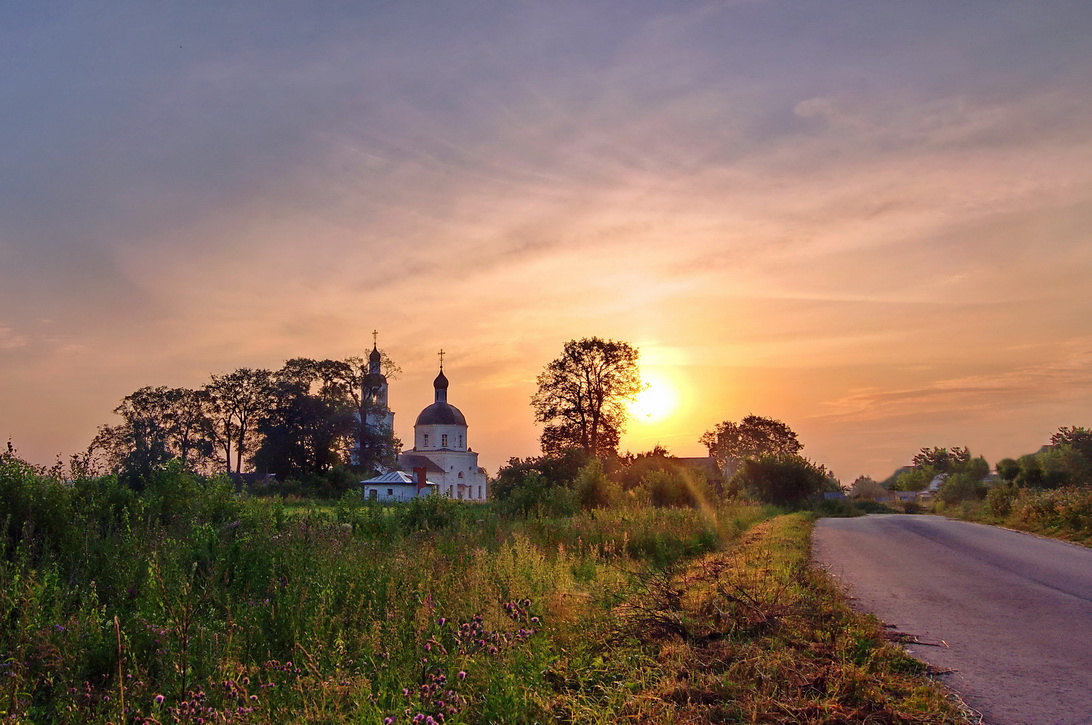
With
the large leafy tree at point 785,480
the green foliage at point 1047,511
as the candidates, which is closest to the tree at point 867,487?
the large leafy tree at point 785,480

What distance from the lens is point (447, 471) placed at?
348 feet

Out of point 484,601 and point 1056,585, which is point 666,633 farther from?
point 1056,585

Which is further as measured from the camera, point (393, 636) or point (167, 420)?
point (167, 420)

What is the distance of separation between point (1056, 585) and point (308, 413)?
64156mm

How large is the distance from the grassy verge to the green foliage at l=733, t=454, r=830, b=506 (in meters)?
47.5

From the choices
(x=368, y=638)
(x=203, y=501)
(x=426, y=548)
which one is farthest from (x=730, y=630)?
(x=203, y=501)

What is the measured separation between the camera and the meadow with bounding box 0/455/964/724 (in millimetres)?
5121

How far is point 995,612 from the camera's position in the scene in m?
8.41

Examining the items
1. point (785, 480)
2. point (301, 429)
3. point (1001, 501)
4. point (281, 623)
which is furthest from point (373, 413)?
point (281, 623)

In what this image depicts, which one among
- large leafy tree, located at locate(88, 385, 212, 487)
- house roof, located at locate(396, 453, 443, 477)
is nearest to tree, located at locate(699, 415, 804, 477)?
house roof, located at locate(396, 453, 443, 477)

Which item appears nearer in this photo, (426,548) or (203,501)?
(426,548)

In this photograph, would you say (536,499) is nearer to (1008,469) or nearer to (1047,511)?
(1047,511)

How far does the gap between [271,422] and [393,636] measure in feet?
215

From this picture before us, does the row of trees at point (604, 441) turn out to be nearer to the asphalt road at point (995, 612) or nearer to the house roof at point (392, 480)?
the house roof at point (392, 480)
